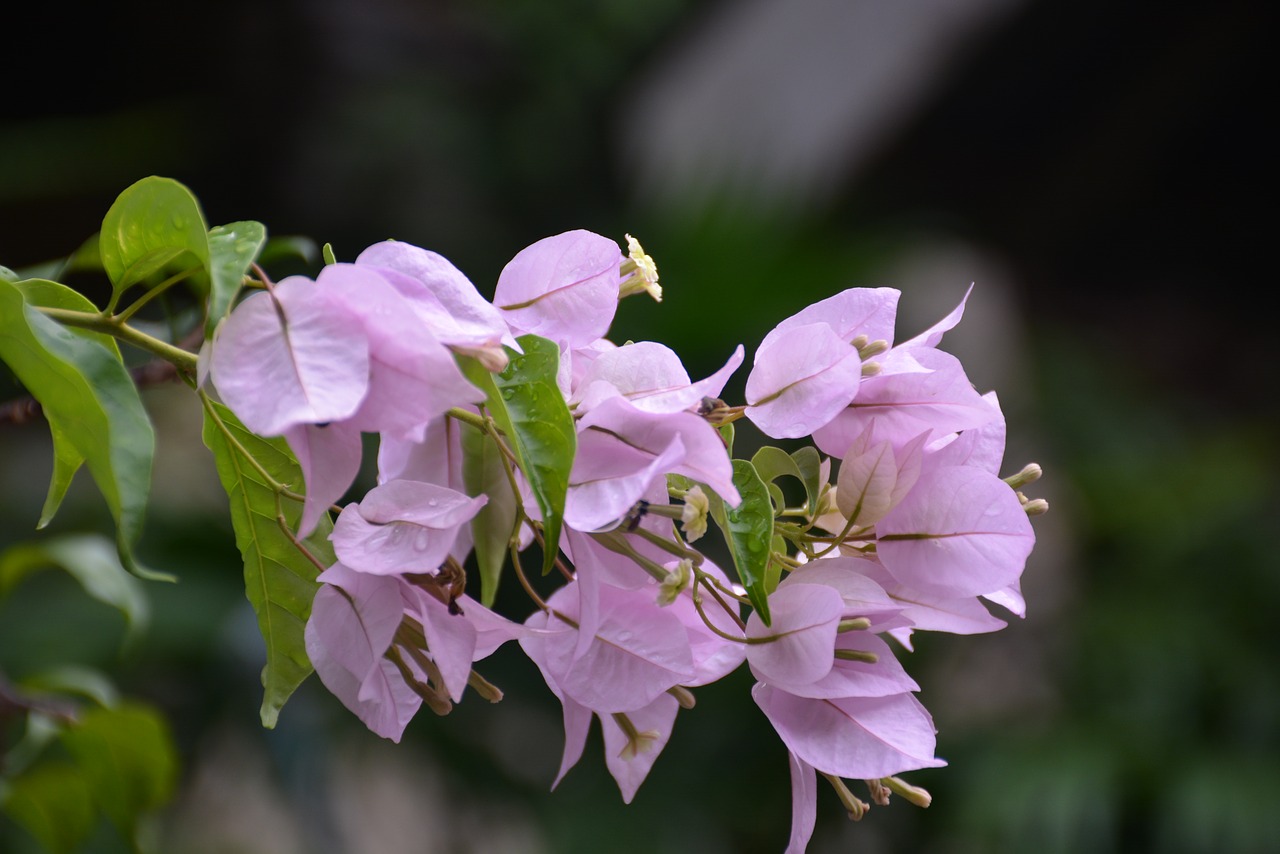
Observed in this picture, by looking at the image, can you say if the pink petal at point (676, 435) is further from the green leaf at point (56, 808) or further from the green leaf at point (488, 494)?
the green leaf at point (56, 808)

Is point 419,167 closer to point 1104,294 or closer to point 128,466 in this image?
point 1104,294

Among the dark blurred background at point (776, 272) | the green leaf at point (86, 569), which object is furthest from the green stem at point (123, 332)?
the dark blurred background at point (776, 272)

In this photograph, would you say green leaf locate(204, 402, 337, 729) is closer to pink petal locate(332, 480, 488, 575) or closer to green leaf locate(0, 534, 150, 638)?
pink petal locate(332, 480, 488, 575)

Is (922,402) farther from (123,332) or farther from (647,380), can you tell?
(123,332)

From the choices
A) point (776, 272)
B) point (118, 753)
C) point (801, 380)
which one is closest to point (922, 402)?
point (801, 380)

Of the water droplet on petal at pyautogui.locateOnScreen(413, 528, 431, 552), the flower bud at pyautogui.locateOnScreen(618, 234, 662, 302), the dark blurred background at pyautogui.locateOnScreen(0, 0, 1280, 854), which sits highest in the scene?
the flower bud at pyautogui.locateOnScreen(618, 234, 662, 302)

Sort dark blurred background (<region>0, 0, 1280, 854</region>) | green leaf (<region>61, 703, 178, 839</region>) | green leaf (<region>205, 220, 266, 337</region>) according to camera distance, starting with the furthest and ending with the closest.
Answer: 1. dark blurred background (<region>0, 0, 1280, 854</region>)
2. green leaf (<region>61, 703, 178, 839</region>)
3. green leaf (<region>205, 220, 266, 337</region>)

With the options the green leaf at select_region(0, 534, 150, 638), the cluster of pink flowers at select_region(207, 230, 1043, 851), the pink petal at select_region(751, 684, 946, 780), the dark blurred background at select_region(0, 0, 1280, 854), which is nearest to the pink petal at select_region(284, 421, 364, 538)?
the cluster of pink flowers at select_region(207, 230, 1043, 851)
